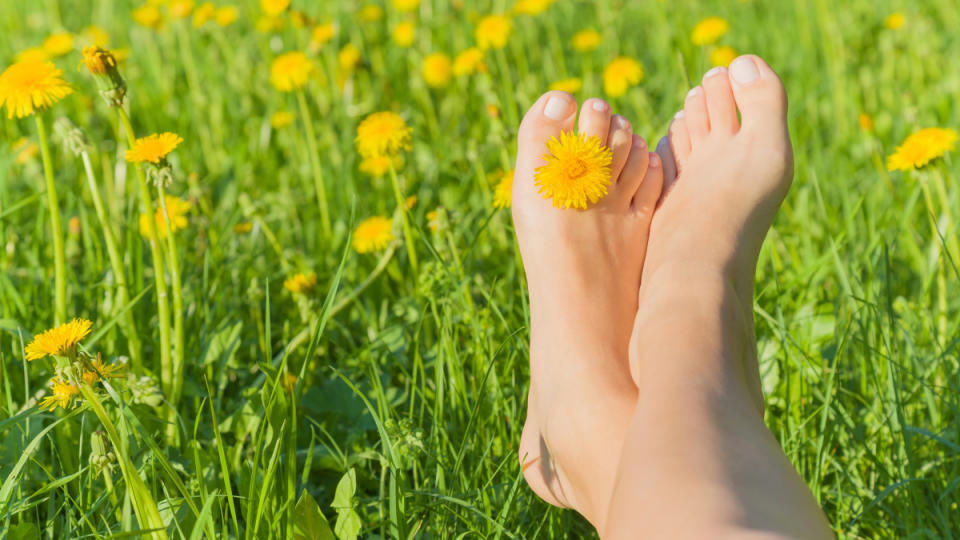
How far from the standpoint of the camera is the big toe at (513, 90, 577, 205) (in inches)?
45.7

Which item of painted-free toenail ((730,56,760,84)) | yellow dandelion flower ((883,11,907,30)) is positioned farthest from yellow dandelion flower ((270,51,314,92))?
yellow dandelion flower ((883,11,907,30))

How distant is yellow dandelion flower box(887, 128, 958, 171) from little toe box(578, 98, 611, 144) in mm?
389

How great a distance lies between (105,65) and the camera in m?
0.93

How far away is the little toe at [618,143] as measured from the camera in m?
1.17

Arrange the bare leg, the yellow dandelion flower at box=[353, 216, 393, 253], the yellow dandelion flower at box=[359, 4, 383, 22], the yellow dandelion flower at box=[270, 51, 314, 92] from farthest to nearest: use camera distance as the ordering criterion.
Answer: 1. the yellow dandelion flower at box=[359, 4, 383, 22]
2. the yellow dandelion flower at box=[270, 51, 314, 92]
3. the yellow dandelion flower at box=[353, 216, 393, 253]
4. the bare leg

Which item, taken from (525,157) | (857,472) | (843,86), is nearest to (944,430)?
(857,472)

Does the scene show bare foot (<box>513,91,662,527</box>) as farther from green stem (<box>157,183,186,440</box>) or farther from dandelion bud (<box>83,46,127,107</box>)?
dandelion bud (<box>83,46,127,107</box>)

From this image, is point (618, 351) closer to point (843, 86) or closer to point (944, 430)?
point (944, 430)

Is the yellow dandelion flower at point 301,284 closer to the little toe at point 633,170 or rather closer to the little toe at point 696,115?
the little toe at point 633,170

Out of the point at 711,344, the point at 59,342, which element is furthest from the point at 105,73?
the point at 711,344

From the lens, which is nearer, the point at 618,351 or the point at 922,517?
the point at 922,517

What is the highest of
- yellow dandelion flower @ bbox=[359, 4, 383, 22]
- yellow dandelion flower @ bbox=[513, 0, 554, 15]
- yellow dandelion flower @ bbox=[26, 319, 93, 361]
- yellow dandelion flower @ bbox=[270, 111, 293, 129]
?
yellow dandelion flower @ bbox=[359, 4, 383, 22]

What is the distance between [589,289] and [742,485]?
446mm

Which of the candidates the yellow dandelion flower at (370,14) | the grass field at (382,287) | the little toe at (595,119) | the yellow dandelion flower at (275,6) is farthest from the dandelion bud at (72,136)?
the yellow dandelion flower at (370,14)
